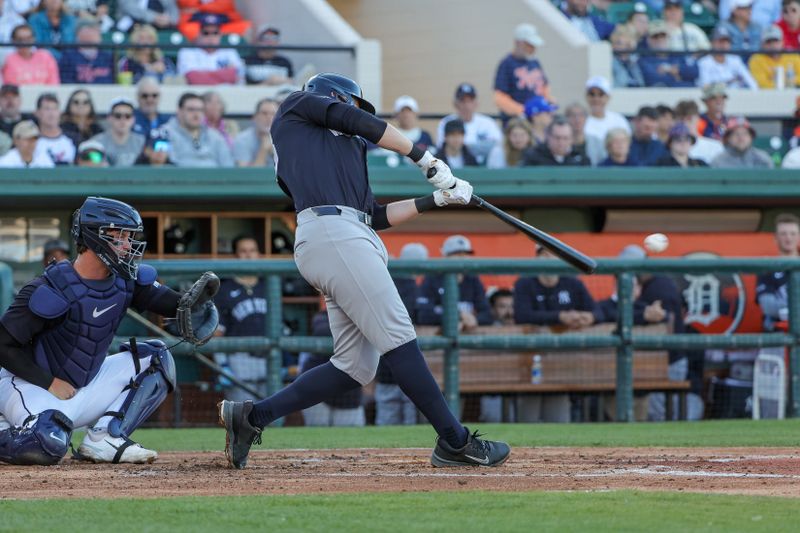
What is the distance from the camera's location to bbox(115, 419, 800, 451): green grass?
23.9ft

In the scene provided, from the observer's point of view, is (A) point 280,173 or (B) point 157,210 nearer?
(A) point 280,173

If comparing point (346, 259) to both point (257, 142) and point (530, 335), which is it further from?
point (257, 142)

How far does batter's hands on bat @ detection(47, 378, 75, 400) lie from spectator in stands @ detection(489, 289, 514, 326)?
4.28m

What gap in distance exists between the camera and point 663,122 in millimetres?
12516

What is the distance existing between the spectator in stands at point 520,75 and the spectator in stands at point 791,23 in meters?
3.78

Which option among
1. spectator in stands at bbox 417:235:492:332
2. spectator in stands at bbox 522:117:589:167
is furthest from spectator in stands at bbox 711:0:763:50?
spectator in stands at bbox 417:235:492:332

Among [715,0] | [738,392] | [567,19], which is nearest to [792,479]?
[738,392]

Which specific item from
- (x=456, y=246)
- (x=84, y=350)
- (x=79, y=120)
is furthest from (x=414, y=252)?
(x=84, y=350)

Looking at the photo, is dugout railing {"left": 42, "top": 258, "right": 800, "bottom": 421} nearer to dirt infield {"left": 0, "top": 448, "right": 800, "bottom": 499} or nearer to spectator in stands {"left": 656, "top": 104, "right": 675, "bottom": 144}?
dirt infield {"left": 0, "top": 448, "right": 800, "bottom": 499}

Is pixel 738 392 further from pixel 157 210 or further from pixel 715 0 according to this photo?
pixel 715 0

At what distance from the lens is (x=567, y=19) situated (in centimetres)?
1482

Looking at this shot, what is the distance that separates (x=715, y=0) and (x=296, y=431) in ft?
31.7

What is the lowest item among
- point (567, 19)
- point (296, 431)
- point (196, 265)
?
point (296, 431)

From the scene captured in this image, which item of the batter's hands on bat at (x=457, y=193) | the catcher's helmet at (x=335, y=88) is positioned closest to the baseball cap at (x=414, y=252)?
the catcher's helmet at (x=335, y=88)
